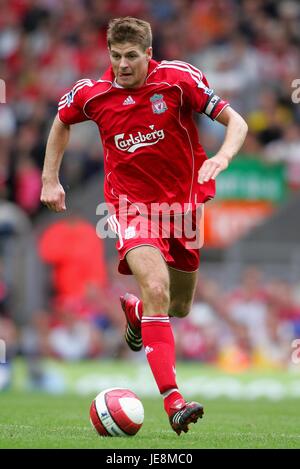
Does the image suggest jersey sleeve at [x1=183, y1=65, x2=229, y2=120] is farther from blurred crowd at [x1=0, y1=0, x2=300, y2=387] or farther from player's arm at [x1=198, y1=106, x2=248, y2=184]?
blurred crowd at [x1=0, y1=0, x2=300, y2=387]

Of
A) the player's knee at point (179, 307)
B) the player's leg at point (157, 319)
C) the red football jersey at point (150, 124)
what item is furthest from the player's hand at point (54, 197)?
the player's knee at point (179, 307)

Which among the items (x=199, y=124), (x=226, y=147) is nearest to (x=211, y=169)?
(x=226, y=147)

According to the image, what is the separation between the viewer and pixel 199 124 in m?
18.4

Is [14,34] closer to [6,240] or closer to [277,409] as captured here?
[6,240]

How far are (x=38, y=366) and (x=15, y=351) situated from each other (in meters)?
0.49

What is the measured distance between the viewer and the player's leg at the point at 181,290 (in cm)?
828

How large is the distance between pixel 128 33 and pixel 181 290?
2.10 m

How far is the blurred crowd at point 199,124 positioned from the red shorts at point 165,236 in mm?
7147

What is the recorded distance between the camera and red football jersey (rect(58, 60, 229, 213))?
7.59m

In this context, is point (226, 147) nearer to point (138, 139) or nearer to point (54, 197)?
point (138, 139)

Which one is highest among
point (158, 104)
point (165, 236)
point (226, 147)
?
point (158, 104)

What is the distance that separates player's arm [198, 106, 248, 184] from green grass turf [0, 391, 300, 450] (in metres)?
1.58

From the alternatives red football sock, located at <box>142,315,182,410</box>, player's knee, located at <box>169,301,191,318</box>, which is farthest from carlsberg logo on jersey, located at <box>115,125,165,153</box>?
player's knee, located at <box>169,301,191,318</box>

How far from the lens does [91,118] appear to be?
25.5 ft
